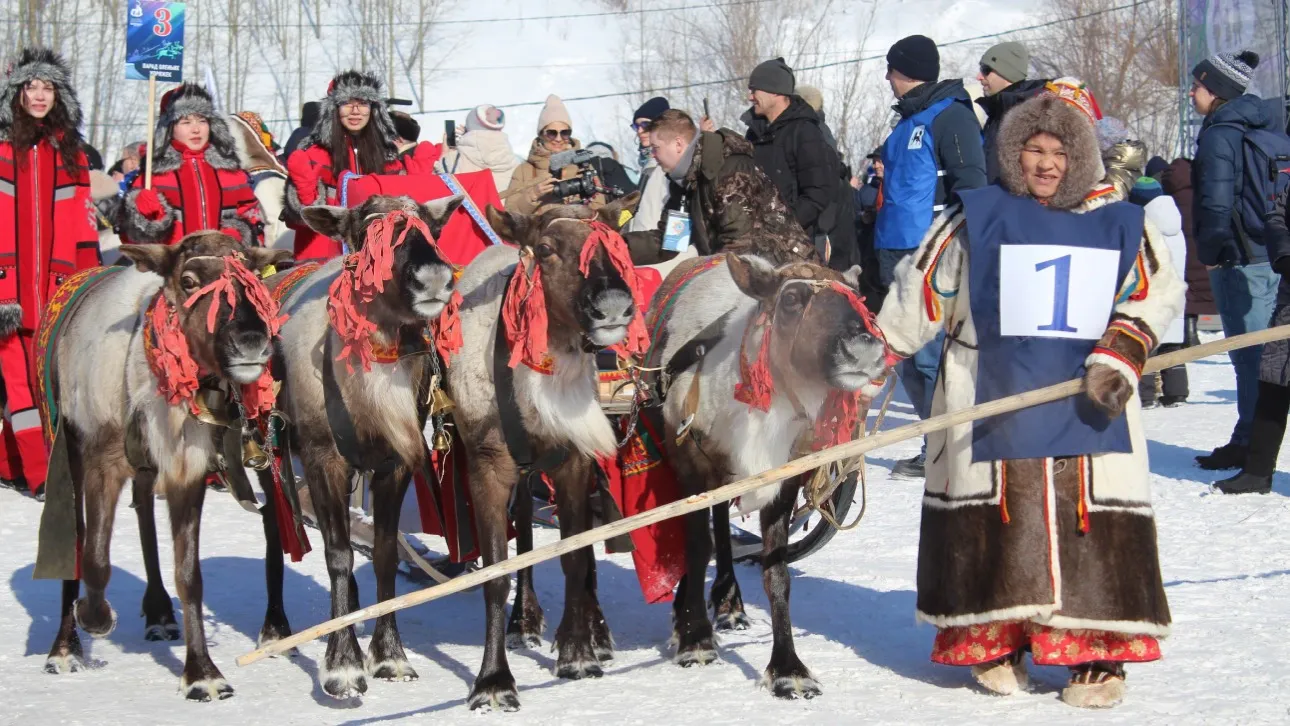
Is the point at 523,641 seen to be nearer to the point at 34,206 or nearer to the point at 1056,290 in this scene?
the point at 1056,290

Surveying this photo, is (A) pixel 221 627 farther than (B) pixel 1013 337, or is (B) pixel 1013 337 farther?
(A) pixel 221 627

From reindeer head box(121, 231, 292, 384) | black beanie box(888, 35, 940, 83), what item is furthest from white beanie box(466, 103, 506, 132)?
reindeer head box(121, 231, 292, 384)

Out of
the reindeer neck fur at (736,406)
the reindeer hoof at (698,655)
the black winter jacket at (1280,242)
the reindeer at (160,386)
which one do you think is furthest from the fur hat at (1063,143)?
the black winter jacket at (1280,242)

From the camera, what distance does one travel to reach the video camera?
7.17 metres

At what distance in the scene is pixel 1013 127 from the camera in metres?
5.49

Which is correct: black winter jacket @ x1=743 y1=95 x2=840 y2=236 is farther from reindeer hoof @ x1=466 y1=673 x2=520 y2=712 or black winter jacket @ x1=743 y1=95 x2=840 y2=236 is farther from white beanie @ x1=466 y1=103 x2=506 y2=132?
reindeer hoof @ x1=466 y1=673 x2=520 y2=712

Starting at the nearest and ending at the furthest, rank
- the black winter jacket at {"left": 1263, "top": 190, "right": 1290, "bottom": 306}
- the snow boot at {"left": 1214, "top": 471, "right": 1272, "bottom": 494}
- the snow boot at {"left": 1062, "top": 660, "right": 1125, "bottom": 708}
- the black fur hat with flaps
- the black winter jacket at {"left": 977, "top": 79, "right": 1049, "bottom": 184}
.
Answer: the snow boot at {"left": 1062, "top": 660, "right": 1125, "bottom": 708} < the black fur hat with flaps < the black winter jacket at {"left": 1263, "top": 190, "right": 1290, "bottom": 306} < the snow boot at {"left": 1214, "top": 471, "right": 1272, "bottom": 494} < the black winter jacket at {"left": 977, "top": 79, "right": 1049, "bottom": 184}

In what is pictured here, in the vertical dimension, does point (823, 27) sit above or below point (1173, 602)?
above

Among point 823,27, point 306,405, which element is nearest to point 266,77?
point 823,27

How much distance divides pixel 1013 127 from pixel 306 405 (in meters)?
2.88

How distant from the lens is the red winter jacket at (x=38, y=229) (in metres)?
8.62

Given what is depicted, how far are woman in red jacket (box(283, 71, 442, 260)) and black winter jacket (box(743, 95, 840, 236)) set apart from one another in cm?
214

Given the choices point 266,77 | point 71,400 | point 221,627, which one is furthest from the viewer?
point 266,77

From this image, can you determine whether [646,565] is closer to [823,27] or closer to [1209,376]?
[1209,376]
